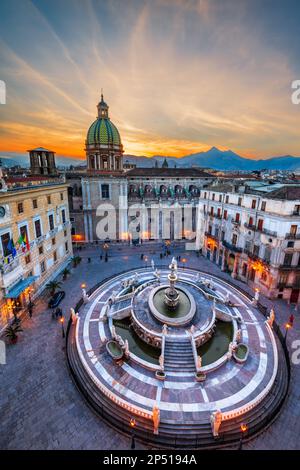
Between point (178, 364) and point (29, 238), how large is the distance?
20.4m

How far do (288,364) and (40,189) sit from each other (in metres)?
31.2

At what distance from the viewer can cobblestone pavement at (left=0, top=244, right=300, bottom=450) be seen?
12047 mm

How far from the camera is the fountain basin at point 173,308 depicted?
19172mm

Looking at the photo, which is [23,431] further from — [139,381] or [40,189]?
[40,189]

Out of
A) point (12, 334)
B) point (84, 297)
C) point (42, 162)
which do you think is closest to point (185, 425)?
point (84, 297)

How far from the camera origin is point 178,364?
1628cm

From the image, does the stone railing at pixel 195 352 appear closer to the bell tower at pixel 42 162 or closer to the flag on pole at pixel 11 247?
the flag on pole at pixel 11 247

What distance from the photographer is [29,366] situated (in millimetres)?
16453

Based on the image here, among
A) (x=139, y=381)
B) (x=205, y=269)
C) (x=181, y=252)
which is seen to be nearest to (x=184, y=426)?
(x=139, y=381)

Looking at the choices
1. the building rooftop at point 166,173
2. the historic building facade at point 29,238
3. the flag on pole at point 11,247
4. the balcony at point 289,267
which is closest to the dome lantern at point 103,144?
the building rooftop at point 166,173

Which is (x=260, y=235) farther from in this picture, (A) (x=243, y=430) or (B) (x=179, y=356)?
(A) (x=243, y=430)

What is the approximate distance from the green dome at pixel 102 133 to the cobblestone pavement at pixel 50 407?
126ft

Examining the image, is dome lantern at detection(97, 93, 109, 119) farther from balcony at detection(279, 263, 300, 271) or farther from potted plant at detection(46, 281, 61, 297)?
balcony at detection(279, 263, 300, 271)

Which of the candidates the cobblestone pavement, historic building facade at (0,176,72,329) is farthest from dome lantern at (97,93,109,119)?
the cobblestone pavement
